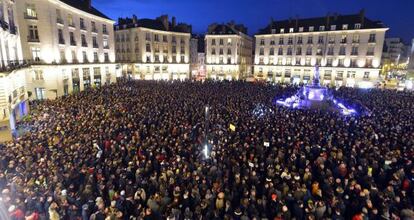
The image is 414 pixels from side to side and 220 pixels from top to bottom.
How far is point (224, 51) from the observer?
63844 millimetres

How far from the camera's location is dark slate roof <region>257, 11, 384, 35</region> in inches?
1959

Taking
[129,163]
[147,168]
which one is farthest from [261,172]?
[129,163]

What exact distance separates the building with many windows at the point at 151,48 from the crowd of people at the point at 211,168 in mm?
40740

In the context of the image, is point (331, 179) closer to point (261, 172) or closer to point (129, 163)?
point (261, 172)

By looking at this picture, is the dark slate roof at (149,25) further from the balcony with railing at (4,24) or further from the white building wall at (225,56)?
the balcony with railing at (4,24)

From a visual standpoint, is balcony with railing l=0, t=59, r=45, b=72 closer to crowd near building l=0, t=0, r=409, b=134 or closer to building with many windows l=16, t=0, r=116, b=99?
crowd near building l=0, t=0, r=409, b=134

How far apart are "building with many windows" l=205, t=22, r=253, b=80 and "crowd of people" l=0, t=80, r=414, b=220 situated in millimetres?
45024

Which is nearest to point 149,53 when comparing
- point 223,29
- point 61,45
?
point 223,29

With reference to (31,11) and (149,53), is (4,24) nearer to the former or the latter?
(31,11)

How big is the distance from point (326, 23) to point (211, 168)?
176 feet

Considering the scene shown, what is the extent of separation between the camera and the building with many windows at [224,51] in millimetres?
63125

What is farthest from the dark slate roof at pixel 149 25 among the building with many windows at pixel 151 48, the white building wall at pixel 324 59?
the white building wall at pixel 324 59

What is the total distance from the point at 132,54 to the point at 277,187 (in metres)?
55.6

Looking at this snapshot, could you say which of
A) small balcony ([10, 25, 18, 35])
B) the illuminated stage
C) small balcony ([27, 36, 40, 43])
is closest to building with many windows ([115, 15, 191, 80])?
small balcony ([27, 36, 40, 43])
